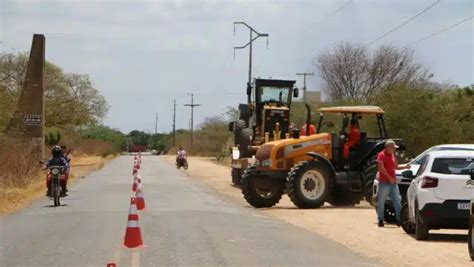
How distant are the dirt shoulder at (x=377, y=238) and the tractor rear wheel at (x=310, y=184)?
1.03 ft

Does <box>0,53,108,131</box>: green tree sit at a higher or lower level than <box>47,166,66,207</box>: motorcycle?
higher

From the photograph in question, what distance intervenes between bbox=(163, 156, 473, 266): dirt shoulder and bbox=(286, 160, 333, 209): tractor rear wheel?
1.03ft

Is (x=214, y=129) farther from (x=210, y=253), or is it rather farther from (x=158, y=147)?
(x=210, y=253)

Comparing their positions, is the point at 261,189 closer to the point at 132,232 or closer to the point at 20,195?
the point at 20,195

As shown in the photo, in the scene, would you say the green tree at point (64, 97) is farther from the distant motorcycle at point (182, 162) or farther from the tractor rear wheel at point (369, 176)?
the tractor rear wheel at point (369, 176)

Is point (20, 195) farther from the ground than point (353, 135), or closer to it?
closer to it

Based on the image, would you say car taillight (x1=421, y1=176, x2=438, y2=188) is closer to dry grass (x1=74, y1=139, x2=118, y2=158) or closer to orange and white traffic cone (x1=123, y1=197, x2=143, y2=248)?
orange and white traffic cone (x1=123, y1=197, x2=143, y2=248)

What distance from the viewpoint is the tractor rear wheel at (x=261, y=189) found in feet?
77.6

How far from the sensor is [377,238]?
50.4 ft

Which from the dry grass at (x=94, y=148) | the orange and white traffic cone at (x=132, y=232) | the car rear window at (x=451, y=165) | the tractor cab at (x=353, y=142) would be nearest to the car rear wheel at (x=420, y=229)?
the car rear window at (x=451, y=165)

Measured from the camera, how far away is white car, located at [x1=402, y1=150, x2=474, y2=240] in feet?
46.1

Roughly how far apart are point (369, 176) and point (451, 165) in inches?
320

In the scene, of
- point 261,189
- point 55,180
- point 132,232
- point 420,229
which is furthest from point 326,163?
point 132,232

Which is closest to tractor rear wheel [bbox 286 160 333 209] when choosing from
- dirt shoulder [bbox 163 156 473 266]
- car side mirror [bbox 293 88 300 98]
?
dirt shoulder [bbox 163 156 473 266]
